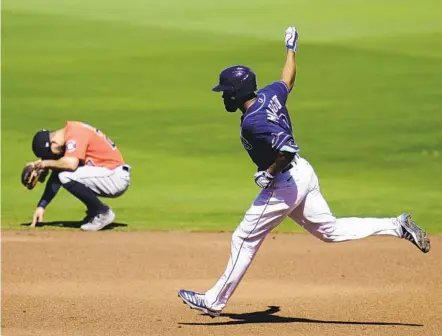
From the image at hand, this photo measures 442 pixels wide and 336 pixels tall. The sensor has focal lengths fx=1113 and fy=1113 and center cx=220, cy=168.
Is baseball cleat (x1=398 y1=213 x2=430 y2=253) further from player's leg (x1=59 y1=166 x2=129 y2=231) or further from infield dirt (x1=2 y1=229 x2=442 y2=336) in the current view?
player's leg (x1=59 y1=166 x2=129 y2=231)

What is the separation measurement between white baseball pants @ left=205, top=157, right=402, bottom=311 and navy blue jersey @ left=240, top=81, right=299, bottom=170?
0.69ft

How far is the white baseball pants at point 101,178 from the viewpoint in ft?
35.0

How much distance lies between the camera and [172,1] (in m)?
22.8

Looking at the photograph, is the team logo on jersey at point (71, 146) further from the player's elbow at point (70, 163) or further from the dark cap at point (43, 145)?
the dark cap at point (43, 145)

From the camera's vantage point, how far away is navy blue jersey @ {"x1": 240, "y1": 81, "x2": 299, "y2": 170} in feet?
21.8

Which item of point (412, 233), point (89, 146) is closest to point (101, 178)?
point (89, 146)

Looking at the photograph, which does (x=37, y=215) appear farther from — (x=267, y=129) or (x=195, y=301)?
(x=267, y=129)

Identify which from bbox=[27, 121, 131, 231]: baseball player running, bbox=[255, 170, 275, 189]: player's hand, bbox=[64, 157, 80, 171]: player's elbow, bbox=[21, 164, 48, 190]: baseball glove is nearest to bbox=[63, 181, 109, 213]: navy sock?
bbox=[27, 121, 131, 231]: baseball player running

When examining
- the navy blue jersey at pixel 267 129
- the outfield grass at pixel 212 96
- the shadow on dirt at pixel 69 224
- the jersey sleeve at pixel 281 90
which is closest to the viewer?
the navy blue jersey at pixel 267 129

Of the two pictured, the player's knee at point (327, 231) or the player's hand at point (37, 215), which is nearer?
the player's knee at point (327, 231)

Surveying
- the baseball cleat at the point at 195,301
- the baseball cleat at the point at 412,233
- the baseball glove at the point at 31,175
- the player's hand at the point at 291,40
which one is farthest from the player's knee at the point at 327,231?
the baseball glove at the point at 31,175

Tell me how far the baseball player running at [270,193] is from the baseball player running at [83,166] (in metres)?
3.89

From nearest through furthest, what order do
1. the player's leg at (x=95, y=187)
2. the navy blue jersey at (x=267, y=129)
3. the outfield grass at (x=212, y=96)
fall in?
1. the navy blue jersey at (x=267, y=129)
2. the player's leg at (x=95, y=187)
3. the outfield grass at (x=212, y=96)

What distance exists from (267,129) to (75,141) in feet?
14.1
